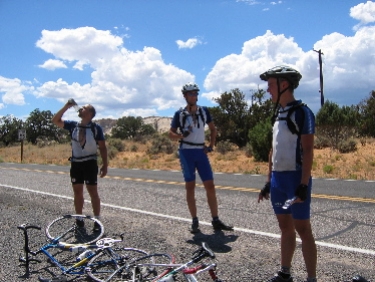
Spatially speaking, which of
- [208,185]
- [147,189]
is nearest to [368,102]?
[147,189]

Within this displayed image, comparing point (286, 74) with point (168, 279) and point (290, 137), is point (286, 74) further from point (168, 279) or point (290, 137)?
point (168, 279)

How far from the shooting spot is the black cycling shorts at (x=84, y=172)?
241 inches

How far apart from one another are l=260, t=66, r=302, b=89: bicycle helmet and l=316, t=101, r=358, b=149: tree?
2583cm

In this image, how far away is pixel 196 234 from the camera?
597cm

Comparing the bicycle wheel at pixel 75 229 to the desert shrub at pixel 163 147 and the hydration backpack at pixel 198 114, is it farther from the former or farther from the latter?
the desert shrub at pixel 163 147

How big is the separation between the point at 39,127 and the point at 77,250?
244 ft

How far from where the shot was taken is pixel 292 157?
11.9ft

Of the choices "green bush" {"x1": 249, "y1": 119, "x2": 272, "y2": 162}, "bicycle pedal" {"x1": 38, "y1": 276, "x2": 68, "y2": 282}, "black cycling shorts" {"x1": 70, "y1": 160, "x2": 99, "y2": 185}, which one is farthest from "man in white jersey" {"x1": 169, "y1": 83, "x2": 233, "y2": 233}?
"green bush" {"x1": 249, "y1": 119, "x2": 272, "y2": 162}

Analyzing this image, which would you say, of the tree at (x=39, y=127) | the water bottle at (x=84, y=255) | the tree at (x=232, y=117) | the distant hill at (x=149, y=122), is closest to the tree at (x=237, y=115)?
the tree at (x=232, y=117)

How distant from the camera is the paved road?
4695mm

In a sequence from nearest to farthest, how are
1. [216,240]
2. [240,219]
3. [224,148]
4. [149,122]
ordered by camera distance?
1. [216,240]
2. [240,219]
3. [224,148]
4. [149,122]

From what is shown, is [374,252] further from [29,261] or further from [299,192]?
[29,261]

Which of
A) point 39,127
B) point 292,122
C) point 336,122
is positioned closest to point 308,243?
point 292,122

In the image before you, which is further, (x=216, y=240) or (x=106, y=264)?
(x=216, y=240)
